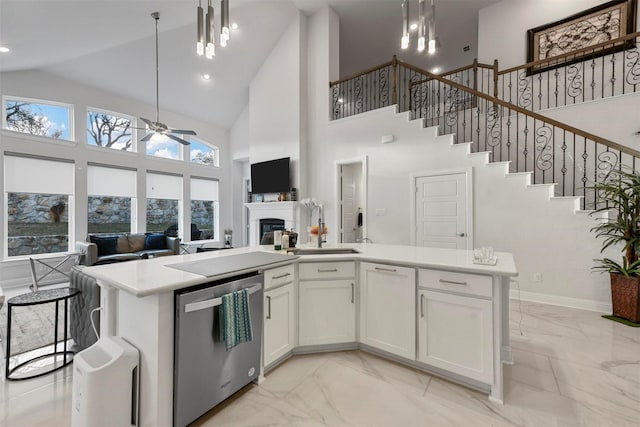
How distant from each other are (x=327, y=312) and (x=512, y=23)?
6494 mm

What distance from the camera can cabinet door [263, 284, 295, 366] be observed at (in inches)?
82.2

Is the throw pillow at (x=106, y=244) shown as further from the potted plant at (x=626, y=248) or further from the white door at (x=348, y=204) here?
the potted plant at (x=626, y=248)

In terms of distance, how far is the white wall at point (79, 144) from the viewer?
486 cm

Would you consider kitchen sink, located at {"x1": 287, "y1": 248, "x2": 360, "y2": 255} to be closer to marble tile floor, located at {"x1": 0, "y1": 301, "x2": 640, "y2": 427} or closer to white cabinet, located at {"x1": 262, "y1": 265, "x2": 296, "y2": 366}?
white cabinet, located at {"x1": 262, "y1": 265, "x2": 296, "y2": 366}

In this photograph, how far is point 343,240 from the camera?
19.7 ft

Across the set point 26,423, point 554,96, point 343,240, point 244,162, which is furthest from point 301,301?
point 244,162

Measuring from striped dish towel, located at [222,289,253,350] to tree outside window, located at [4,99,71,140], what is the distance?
6264mm

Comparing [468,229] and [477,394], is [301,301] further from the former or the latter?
[468,229]

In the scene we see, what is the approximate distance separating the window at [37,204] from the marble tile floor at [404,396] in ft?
14.4

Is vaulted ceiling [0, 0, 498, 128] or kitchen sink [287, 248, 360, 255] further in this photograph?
vaulted ceiling [0, 0, 498, 128]

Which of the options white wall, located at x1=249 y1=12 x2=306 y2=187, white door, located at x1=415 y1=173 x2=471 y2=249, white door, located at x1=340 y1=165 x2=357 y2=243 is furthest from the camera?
white wall, located at x1=249 y1=12 x2=306 y2=187

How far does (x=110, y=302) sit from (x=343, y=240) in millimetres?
4678

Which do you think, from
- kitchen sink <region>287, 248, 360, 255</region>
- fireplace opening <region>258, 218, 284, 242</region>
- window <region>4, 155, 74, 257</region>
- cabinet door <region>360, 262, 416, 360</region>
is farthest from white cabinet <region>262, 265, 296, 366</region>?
window <region>4, 155, 74, 257</region>

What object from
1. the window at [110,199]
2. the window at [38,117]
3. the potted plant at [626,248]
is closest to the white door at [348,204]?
the potted plant at [626,248]
